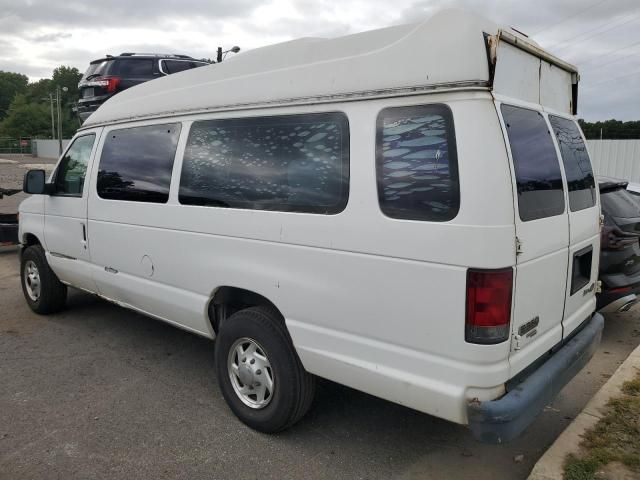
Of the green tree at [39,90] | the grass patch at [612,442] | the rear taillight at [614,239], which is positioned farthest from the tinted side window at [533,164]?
the green tree at [39,90]

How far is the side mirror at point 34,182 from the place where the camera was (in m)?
5.09

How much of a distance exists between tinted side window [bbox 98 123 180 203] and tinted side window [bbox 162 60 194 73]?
19.9 ft

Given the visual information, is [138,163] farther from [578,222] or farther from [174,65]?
[174,65]

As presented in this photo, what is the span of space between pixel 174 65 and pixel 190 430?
846cm

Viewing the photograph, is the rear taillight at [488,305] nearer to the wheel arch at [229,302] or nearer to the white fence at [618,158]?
the wheel arch at [229,302]

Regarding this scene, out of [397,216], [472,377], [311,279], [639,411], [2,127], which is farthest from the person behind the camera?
[2,127]

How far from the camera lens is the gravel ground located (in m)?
3.08

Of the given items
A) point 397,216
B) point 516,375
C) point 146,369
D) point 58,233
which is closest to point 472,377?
point 516,375

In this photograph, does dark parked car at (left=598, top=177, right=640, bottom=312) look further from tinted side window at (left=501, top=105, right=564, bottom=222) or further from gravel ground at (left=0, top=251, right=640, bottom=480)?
tinted side window at (left=501, top=105, right=564, bottom=222)

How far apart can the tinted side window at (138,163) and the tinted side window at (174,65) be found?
6.06m

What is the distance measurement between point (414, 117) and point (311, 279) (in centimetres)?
101

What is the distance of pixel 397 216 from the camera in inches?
103

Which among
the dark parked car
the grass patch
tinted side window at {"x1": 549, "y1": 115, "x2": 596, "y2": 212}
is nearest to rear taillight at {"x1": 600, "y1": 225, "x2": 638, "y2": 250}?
the dark parked car

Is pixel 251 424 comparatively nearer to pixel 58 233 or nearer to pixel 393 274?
pixel 393 274
